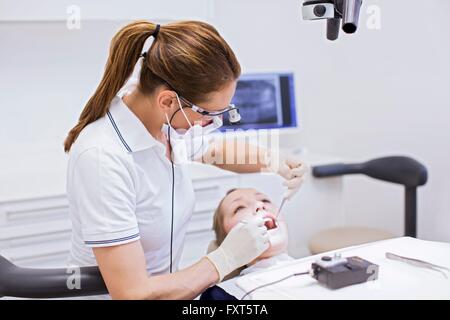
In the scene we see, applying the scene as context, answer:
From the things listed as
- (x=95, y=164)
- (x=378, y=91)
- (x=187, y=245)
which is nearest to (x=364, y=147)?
(x=378, y=91)

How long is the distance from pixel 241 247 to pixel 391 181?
1.25 metres

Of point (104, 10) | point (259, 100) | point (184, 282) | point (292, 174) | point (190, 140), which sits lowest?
point (184, 282)

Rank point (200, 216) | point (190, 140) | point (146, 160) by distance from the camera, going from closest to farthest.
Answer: point (146, 160)
point (190, 140)
point (200, 216)

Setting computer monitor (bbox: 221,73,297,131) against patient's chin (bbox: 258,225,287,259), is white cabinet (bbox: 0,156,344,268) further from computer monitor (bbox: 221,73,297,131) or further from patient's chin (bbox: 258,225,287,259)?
patient's chin (bbox: 258,225,287,259)

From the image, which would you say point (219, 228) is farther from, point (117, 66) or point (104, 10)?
point (104, 10)

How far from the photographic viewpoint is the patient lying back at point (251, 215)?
1.47 meters

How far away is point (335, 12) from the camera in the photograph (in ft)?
3.64

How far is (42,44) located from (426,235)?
1914 millimetres

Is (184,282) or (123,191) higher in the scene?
(123,191)

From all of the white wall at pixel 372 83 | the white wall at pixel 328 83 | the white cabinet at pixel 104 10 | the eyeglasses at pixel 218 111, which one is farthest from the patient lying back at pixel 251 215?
the white wall at pixel 372 83

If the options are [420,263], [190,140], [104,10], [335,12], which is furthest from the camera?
[104,10]

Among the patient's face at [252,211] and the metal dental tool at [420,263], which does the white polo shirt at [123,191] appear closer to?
the patient's face at [252,211]

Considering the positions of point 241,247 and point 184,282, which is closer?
point 184,282

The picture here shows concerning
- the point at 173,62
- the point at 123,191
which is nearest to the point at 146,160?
the point at 123,191
